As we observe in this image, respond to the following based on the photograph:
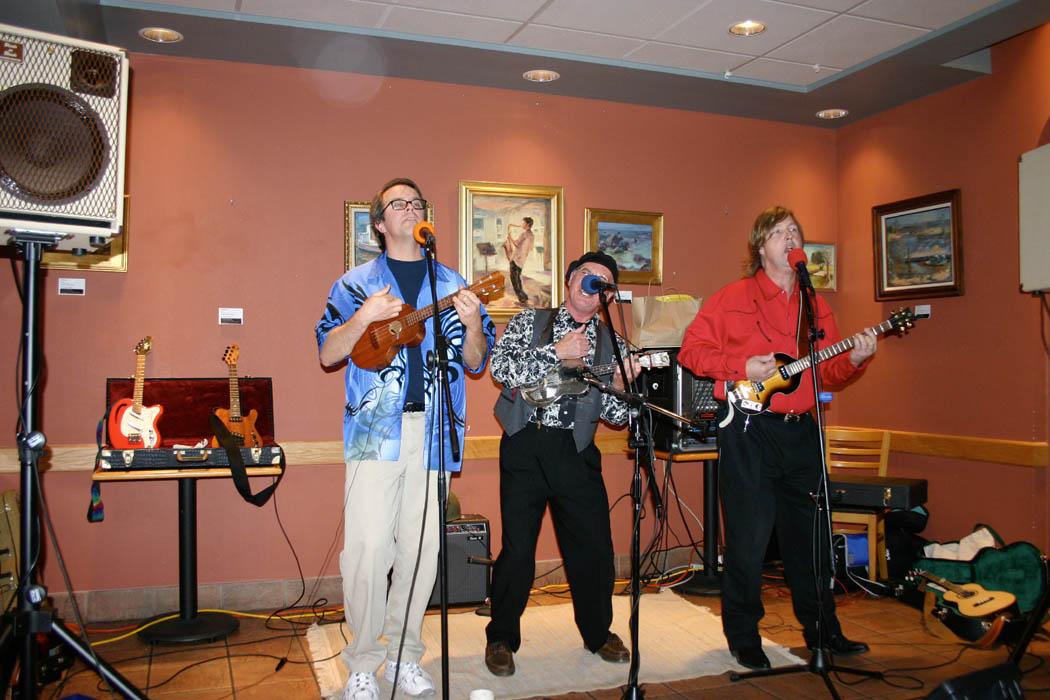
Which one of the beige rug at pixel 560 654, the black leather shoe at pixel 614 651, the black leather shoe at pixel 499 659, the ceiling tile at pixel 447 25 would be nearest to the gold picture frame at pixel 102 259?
the ceiling tile at pixel 447 25

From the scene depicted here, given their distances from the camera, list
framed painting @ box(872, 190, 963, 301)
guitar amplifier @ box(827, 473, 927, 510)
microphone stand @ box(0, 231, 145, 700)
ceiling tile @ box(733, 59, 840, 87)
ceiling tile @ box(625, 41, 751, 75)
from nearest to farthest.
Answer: microphone stand @ box(0, 231, 145, 700) → ceiling tile @ box(625, 41, 751, 75) → guitar amplifier @ box(827, 473, 927, 510) → ceiling tile @ box(733, 59, 840, 87) → framed painting @ box(872, 190, 963, 301)

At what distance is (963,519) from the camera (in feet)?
15.2

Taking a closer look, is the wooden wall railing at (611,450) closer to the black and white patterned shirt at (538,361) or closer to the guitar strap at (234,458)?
the guitar strap at (234,458)

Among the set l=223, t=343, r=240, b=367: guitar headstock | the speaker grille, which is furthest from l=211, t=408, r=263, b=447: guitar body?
the speaker grille

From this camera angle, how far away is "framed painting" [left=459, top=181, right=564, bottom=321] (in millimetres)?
4645

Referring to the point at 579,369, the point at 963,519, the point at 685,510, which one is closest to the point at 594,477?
the point at 579,369

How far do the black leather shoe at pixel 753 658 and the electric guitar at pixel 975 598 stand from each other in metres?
1.06

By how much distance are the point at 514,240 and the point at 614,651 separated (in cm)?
245

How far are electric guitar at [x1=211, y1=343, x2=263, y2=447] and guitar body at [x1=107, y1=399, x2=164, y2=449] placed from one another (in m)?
0.28

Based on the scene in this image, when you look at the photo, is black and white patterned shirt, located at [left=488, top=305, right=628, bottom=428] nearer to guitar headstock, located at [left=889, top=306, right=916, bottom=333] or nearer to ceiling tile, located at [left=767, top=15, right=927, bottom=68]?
guitar headstock, located at [left=889, top=306, right=916, bottom=333]

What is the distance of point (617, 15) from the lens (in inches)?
152

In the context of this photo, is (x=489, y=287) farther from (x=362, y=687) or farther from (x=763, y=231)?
(x=362, y=687)

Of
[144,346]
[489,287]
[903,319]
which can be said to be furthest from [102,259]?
[903,319]

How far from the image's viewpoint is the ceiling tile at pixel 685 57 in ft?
14.0
